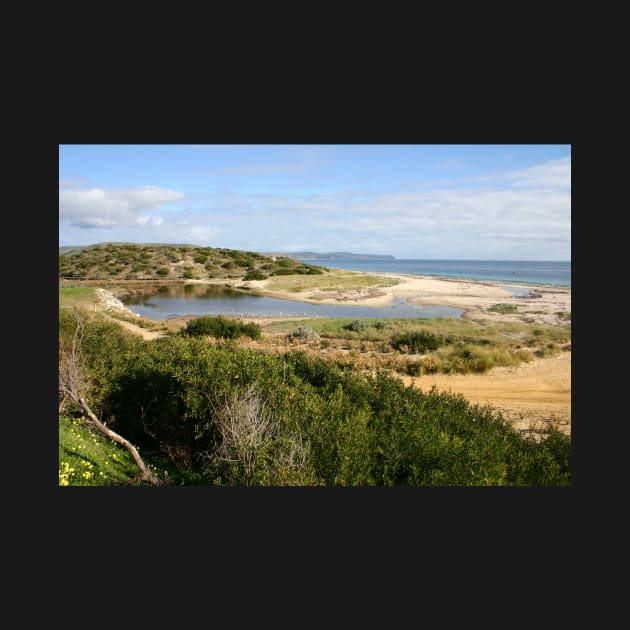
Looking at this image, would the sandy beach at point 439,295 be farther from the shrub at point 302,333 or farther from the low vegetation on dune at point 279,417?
the shrub at point 302,333

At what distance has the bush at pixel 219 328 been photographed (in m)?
5.60

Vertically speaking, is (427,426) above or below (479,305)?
below

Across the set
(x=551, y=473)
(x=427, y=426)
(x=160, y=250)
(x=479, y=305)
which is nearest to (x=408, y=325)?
(x=479, y=305)

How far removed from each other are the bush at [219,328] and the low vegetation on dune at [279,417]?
0.01 metres

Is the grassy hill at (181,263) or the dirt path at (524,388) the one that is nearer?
the dirt path at (524,388)

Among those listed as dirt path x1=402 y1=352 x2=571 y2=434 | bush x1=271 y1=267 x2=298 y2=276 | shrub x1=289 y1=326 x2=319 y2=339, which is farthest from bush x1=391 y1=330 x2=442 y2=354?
bush x1=271 y1=267 x2=298 y2=276

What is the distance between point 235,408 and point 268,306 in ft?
7.34

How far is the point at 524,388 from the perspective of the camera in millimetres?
5418

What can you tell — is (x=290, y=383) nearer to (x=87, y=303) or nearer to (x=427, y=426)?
(x=427, y=426)

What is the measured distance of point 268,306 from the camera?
19.6 ft

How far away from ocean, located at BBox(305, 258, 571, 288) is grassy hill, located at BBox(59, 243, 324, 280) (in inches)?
27.6

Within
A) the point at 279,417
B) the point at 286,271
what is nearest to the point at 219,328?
the point at 286,271

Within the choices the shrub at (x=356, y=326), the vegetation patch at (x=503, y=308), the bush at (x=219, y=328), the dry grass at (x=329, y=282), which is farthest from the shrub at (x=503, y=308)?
the bush at (x=219, y=328)

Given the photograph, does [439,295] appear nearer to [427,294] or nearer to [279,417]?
[427,294]
